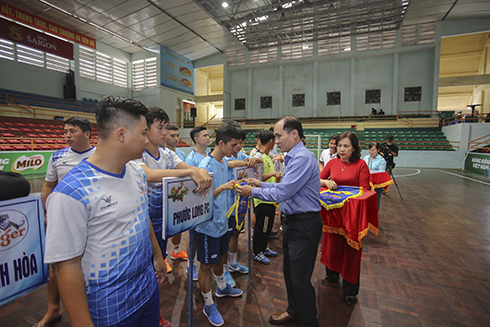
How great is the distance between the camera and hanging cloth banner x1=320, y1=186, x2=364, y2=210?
2441 mm

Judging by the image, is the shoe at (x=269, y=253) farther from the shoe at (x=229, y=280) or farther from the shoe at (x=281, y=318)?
the shoe at (x=281, y=318)

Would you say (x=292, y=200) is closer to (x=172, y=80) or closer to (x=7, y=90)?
(x=7, y=90)

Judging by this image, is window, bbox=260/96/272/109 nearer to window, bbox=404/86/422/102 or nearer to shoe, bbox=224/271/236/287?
window, bbox=404/86/422/102

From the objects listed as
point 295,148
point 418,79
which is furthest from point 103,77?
point 418,79

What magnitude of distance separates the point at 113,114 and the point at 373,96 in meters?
21.7

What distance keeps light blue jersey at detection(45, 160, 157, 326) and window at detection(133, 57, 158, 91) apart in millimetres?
21635

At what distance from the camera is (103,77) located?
18.8 meters

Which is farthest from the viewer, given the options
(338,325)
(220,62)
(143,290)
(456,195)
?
(220,62)

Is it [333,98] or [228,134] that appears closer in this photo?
[228,134]

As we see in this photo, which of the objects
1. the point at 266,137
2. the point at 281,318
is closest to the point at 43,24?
the point at 266,137

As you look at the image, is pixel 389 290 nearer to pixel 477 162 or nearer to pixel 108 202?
pixel 108 202

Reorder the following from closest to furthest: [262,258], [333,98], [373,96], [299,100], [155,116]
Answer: [155,116] < [262,258] < [373,96] < [333,98] < [299,100]

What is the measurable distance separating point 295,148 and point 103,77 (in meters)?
21.7

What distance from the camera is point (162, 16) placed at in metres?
15.3
